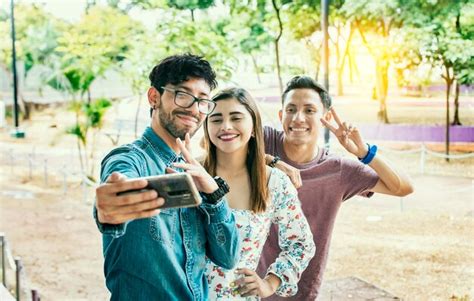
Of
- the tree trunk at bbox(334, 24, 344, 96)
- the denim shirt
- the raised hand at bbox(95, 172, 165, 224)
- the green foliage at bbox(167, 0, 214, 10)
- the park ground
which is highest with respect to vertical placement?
the green foliage at bbox(167, 0, 214, 10)

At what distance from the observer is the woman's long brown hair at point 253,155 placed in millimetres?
1141

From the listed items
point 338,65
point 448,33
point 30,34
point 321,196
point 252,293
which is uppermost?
point 30,34

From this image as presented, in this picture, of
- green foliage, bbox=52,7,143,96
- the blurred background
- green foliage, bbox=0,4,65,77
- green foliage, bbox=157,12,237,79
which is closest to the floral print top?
the blurred background

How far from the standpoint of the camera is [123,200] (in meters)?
0.71

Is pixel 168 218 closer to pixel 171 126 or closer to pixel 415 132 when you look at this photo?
pixel 171 126

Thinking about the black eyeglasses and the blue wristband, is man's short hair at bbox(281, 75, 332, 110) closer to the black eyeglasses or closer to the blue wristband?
the blue wristband

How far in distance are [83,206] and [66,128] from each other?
0.60 meters

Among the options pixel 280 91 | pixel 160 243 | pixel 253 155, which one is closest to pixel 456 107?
pixel 280 91

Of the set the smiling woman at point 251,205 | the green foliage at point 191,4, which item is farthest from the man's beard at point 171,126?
the green foliage at point 191,4

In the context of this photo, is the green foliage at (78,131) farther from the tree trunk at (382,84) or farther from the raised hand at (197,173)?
the raised hand at (197,173)

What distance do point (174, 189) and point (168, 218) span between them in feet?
0.51

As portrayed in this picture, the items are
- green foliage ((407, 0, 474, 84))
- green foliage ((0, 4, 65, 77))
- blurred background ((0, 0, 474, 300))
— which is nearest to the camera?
green foliage ((407, 0, 474, 84))

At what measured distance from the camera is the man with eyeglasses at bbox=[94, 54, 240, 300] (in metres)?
0.83

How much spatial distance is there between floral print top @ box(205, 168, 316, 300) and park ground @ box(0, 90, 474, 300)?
5.43 ft
